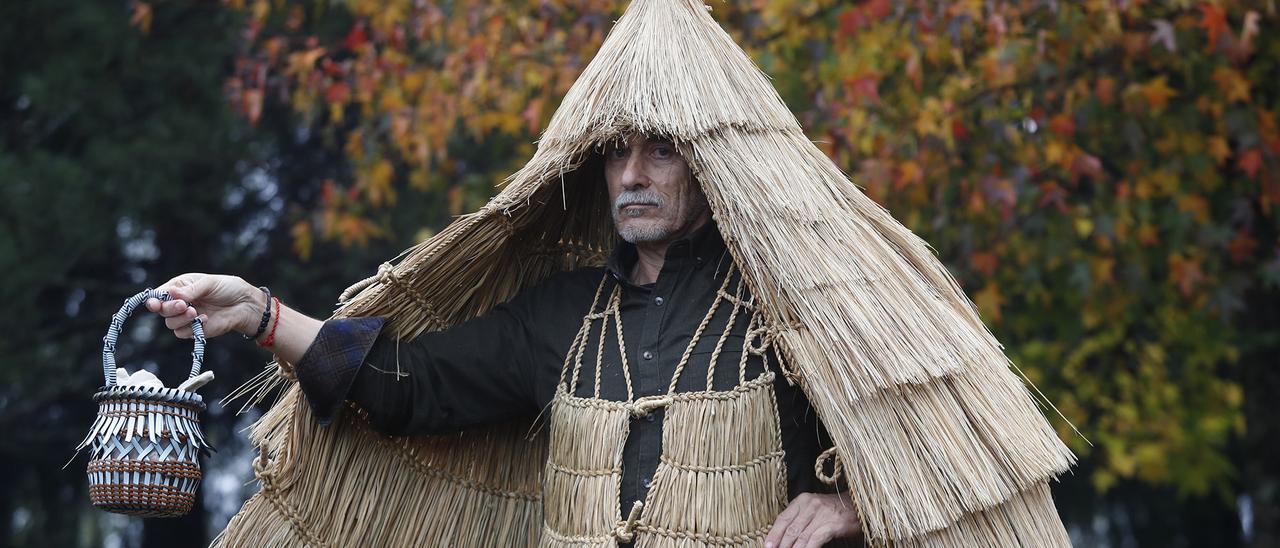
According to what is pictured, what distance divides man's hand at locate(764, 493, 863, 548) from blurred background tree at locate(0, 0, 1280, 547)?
1.95 m

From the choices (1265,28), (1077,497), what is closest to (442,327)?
(1265,28)

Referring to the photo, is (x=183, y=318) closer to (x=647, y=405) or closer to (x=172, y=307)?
(x=172, y=307)

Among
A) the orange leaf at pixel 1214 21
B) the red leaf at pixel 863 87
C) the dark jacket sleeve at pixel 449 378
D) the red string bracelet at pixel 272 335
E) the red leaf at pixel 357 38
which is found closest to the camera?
the red string bracelet at pixel 272 335

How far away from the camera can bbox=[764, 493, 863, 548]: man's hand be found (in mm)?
Answer: 3004

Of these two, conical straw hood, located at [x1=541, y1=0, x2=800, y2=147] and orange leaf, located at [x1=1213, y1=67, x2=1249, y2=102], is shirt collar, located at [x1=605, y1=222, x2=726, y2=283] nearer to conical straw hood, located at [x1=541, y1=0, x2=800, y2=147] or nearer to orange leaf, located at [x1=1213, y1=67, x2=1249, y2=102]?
conical straw hood, located at [x1=541, y1=0, x2=800, y2=147]

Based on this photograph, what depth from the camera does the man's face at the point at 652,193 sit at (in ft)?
11.0

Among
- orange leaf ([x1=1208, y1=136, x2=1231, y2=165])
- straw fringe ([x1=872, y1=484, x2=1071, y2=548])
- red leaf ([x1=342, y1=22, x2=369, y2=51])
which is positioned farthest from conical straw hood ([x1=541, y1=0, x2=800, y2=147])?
red leaf ([x1=342, y1=22, x2=369, y2=51])

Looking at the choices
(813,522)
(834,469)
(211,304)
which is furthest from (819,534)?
(211,304)

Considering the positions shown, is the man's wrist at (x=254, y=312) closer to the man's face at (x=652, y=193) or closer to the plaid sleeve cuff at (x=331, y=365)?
the plaid sleeve cuff at (x=331, y=365)

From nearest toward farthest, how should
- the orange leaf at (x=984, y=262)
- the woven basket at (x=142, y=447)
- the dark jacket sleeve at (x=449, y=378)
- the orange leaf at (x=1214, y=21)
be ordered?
the woven basket at (x=142, y=447)
the dark jacket sleeve at (x=449, y=378)
the orange leaf at (x=1214, y=21)
the orange leaf at (x=984, y=262)

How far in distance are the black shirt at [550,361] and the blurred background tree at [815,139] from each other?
158 cm

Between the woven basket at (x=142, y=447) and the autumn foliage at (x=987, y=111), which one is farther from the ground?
the woven basket at (x=142, y=447)

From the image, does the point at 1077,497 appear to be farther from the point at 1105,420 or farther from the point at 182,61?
the point at 182,61

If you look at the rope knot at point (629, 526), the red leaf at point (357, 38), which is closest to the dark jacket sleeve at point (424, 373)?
the rope knot at point (629, 526)
